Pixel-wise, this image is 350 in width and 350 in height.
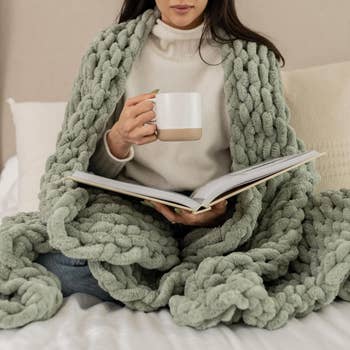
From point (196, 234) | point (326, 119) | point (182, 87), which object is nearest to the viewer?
point (196, 234)

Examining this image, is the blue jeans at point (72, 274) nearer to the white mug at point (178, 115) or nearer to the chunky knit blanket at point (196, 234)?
the chunky knit blanket at point (196, 234)

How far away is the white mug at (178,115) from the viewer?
0.93m

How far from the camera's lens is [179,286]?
105 centimetres

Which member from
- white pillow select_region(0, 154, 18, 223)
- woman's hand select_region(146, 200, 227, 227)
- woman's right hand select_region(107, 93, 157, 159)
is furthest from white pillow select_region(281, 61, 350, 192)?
white pillow select_region(0, 154, 18, 223)

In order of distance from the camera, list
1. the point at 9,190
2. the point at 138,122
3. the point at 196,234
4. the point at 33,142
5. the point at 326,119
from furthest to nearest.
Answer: the point at 9,190
the point at 33,142
the point at 326,119
the point at 196,234
the point at 138,122

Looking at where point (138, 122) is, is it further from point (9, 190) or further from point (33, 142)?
point (9, 190)

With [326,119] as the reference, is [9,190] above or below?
below

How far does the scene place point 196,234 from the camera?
1136 millimetres

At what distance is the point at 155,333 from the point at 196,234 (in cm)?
27

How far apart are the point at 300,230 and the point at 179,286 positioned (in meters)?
0.23

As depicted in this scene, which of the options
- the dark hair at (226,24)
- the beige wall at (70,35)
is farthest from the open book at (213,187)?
the beige wall at (70,35)

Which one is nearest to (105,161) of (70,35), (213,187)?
(213,187)

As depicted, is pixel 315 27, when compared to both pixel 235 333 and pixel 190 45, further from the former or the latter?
pixel 235 333

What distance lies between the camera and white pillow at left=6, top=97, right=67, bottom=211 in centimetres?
156
